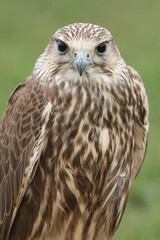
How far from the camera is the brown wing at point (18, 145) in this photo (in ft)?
16.4

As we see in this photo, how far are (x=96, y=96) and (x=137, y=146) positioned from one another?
59 centimetres

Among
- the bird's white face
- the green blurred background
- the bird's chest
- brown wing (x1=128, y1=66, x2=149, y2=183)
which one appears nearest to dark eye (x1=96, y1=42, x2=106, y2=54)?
the bird's white face

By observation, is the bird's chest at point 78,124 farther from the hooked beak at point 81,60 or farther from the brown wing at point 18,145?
the hooked beak at point 81,60

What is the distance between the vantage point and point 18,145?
Answer: 202 inches

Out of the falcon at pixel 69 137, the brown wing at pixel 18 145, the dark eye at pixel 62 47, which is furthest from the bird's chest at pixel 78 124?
the dark eye at pixel 62 47

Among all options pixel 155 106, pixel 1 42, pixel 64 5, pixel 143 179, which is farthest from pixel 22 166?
pixel 64 5

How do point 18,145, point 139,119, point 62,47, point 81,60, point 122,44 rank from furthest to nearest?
point 122,44 → point 139,119 → point 18,145 → point 62,47 → point 81,60

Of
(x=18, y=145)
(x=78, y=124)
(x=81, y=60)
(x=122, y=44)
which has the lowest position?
(x=122, y=44)

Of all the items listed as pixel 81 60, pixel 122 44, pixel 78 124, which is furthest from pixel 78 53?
pixel 122 44

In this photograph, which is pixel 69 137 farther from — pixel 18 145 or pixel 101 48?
pixel 101 48

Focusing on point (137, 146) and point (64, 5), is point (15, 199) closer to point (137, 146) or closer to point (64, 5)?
point (137, 146)

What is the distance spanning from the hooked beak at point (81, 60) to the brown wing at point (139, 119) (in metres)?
0.54

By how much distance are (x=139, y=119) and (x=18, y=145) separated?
0.83m

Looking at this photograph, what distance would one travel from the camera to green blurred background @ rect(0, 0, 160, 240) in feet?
24.4
